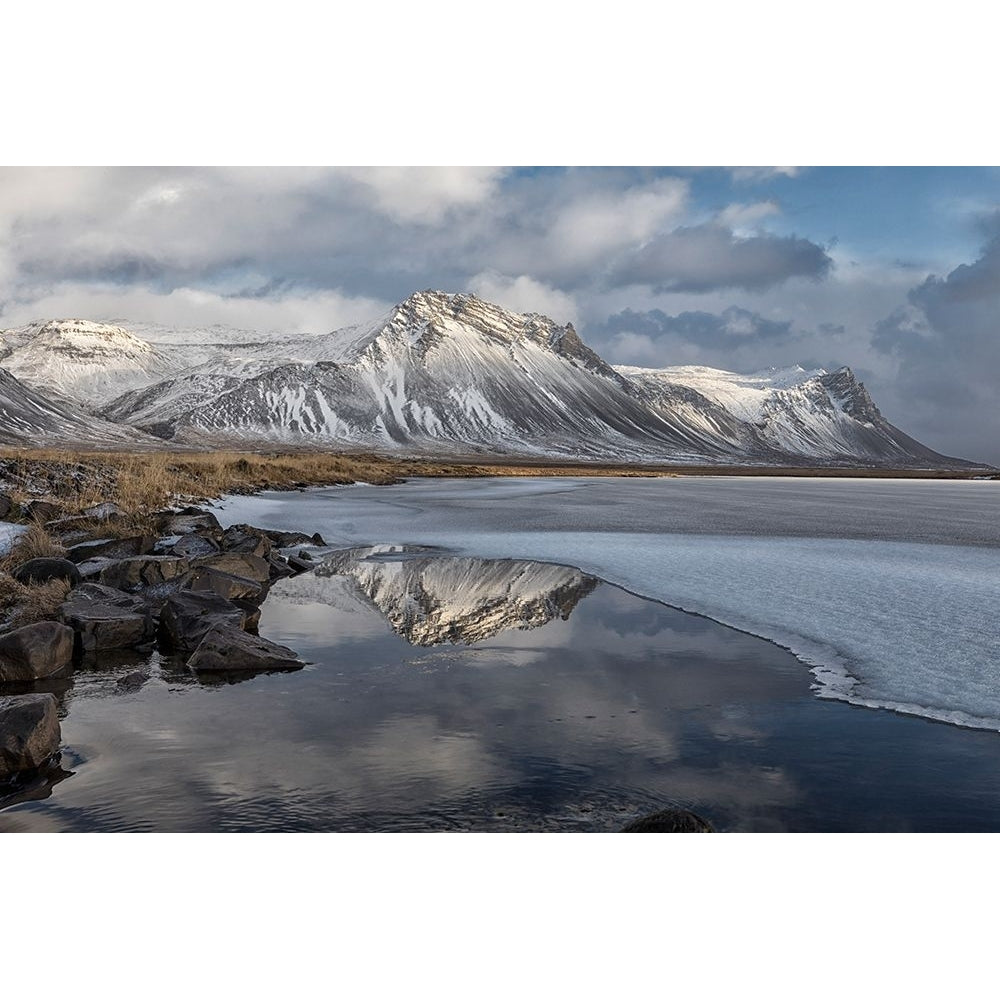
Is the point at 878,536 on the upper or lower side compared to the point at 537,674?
upper

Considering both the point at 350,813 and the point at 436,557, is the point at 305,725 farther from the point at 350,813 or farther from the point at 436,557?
the point at 436,557

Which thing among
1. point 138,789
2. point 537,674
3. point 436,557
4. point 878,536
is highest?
point 878,536

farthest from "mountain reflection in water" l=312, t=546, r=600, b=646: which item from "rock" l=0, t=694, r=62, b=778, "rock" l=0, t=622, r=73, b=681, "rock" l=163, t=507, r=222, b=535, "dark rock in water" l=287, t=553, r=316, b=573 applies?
"rock" l=0, t=694, r=62, b=778

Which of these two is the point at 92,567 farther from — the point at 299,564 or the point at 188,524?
the point at 188,524

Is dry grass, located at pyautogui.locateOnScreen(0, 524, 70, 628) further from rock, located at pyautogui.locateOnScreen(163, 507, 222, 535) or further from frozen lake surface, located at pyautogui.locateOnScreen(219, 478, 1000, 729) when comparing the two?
frozen lake surface, located at pyautogui.locateOnScreen(219, 478, 1000, 729)

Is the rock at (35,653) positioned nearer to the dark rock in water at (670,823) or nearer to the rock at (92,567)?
the rock at (92,567)

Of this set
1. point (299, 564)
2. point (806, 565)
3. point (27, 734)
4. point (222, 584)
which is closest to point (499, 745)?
point (27, 734)

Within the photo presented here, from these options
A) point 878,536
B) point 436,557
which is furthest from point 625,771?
point 878,536
